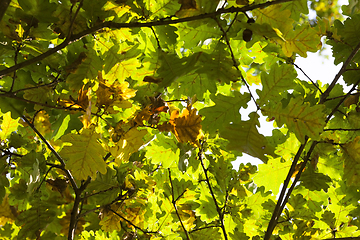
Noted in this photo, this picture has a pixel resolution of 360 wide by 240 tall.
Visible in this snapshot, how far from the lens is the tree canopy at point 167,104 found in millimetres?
992

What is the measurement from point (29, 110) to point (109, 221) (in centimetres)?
89

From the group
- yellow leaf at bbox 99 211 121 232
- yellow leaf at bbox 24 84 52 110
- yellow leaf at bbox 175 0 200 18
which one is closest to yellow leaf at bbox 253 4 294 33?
yellow leaf at bbox 175 0 200 18

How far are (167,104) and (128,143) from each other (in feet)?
1.24

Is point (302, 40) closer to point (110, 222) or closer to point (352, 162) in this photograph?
point (352, 162)

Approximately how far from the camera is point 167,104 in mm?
1646

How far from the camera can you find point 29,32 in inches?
44.6

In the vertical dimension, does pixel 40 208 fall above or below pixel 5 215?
below

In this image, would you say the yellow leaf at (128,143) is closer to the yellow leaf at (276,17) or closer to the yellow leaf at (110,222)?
the yellow leaf at (110,222)

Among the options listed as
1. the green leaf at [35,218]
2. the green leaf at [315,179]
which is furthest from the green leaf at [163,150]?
the green leaf at [315,179]

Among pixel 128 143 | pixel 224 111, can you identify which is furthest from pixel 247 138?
pixel 128 143

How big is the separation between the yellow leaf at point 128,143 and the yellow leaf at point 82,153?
0.18 m

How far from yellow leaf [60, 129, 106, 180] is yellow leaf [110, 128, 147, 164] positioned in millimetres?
179

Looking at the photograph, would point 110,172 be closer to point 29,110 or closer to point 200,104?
point 29,110

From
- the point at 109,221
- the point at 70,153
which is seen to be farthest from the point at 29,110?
the point at 109,221
